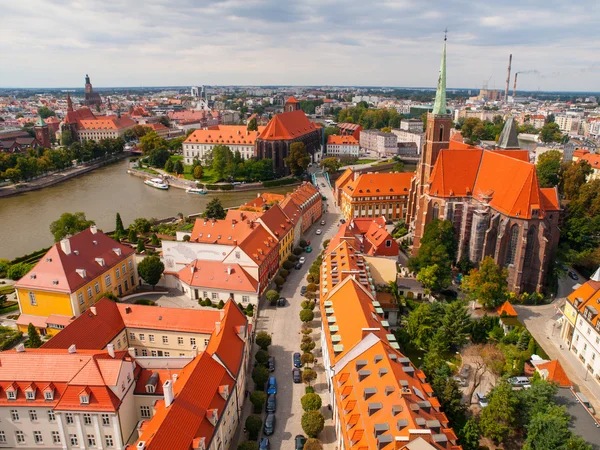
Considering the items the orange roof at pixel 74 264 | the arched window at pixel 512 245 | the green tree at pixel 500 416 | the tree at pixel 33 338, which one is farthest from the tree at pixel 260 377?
the arched window at pixel 512 245

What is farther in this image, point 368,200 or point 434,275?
point 368,200

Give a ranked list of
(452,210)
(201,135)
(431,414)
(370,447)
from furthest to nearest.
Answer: (201,135) → (452,210) → (431,414) → (370,447)

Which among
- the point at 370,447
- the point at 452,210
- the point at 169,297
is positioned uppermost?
the point at 452,210

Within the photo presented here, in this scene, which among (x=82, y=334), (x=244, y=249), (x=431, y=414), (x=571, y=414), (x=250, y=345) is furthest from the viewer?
(x=244, y=249)

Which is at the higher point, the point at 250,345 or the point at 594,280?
the point at 594,280

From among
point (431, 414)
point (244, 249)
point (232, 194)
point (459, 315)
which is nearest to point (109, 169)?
point (232, 194)

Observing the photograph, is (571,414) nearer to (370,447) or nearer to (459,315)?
(459,315)
